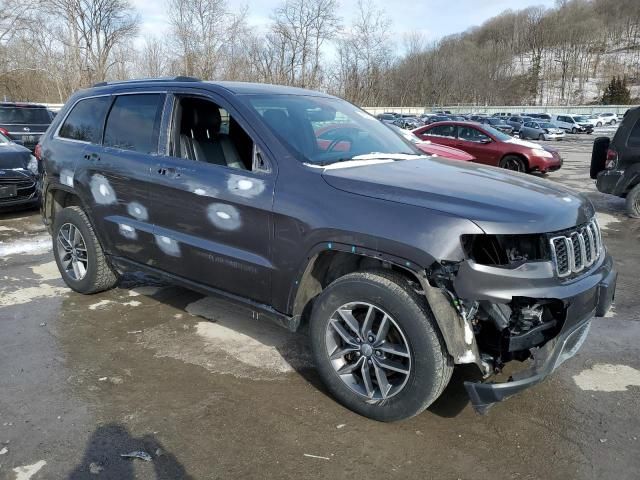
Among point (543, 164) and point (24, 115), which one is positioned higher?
point (24, 115)

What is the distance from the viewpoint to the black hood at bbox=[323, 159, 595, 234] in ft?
8.50

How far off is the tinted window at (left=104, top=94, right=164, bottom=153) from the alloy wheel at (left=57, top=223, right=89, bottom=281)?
1.03 meters

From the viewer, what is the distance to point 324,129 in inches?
148

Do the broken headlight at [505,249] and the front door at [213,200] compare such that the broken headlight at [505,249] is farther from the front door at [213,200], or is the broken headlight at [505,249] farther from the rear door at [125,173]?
the rear door at [125,173]

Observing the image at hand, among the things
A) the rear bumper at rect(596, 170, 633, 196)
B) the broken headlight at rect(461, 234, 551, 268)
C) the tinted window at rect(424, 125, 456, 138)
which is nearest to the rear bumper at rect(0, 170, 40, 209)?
the broken headlight at rect(461, 234, 551, 268)

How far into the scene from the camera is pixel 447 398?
327 centimetres

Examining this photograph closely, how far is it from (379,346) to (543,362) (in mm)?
850

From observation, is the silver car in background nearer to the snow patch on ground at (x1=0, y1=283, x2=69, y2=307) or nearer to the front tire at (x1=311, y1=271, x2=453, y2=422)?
the snow patch on ground at (x1=0, y1=283, x2=69, y2=307)

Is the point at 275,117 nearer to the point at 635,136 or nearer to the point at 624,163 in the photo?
the point at 635,136

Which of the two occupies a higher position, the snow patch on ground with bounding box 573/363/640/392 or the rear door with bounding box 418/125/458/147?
the rear door with bounding box 418/125/458/147

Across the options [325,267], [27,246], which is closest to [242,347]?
[325,267]

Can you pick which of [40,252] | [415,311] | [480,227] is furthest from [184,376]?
[40,252]

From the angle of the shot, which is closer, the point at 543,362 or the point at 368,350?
the point at 543,362

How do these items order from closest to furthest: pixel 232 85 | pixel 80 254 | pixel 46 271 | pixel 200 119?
pixel 232 85, pixel 200 119, pixel 80 254, pixel 46 271
